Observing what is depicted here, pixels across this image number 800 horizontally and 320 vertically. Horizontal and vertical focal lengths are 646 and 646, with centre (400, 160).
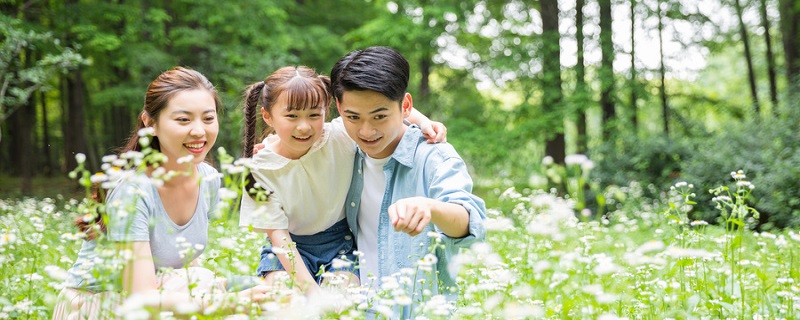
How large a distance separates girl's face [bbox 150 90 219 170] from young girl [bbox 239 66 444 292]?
0.89 feet

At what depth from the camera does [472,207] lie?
2.49 m

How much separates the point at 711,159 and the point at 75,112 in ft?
44.2

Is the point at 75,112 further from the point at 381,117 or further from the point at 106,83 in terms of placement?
the point at 381,117

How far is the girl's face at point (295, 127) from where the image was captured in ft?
9.84

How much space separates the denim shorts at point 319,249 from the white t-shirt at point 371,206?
0.10m

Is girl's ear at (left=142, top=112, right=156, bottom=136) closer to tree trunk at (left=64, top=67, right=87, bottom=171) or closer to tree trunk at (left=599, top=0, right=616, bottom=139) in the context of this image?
tree trunk at (left=599, top=0, right=616, bottom=139)

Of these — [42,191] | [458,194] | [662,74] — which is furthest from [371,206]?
[42,191]

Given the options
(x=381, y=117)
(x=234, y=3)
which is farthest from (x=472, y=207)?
(x=234, y=3)

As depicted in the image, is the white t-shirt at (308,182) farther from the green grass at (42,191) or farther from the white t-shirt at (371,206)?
the green grass at (42,191)

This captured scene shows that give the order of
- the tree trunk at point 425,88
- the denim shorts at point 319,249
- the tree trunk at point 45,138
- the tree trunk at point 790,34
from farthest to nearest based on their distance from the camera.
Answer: the tree trunk at point 45,138 → the tree trunk at point 425,88 → the tree trunk at point 790,34 → the denim shorts at point 319,249

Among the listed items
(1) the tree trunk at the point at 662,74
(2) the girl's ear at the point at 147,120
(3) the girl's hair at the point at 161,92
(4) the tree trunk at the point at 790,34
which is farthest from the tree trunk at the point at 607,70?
(2) the girl's ear at the point at 147,120

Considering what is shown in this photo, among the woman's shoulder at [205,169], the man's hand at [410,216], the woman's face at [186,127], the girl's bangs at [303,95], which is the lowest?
the man's hand at [410,216]

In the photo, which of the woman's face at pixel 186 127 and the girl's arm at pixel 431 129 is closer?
the woman's face at pixel 186 127

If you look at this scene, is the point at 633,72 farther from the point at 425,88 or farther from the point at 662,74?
the point at 425,88
